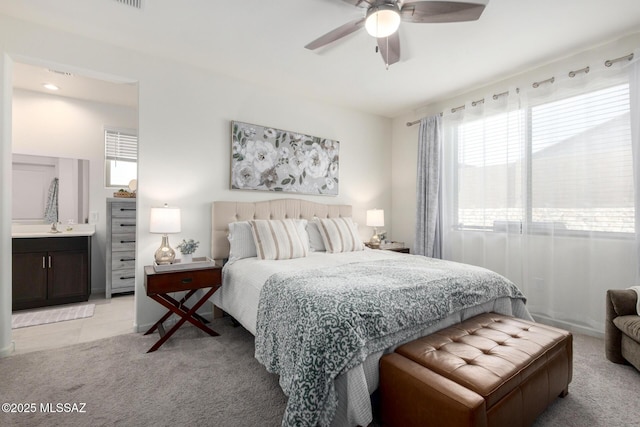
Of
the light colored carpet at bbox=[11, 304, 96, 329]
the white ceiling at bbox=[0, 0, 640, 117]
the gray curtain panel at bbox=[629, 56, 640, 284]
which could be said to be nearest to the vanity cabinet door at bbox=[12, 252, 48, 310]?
the light colored carpet at bbox=[11, 304, 96, 329]

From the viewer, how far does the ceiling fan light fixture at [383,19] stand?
1828mm

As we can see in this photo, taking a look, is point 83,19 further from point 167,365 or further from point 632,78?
point 632,78

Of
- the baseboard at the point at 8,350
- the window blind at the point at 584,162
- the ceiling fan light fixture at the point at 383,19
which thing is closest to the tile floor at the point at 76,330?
the baseboard at the point at 8,350

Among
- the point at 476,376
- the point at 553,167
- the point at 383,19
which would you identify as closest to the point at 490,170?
the point at 553,167

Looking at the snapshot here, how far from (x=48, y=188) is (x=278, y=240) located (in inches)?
129

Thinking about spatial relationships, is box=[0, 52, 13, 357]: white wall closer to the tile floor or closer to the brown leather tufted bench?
the tile floor

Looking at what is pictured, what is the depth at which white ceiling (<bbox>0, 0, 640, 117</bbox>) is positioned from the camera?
219 centimetres

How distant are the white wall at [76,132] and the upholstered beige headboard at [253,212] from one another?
1.74 meters

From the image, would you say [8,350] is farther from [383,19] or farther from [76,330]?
[383,19]

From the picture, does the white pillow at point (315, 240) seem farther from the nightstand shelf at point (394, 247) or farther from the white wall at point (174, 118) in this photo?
the nightstand shelf at point (394, 247)

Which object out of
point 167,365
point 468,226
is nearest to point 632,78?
point 468,226

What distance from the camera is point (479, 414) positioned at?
1154 millimetres

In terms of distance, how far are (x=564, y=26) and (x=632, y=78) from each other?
76 cm

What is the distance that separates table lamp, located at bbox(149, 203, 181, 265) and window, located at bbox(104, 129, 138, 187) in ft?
7.20
